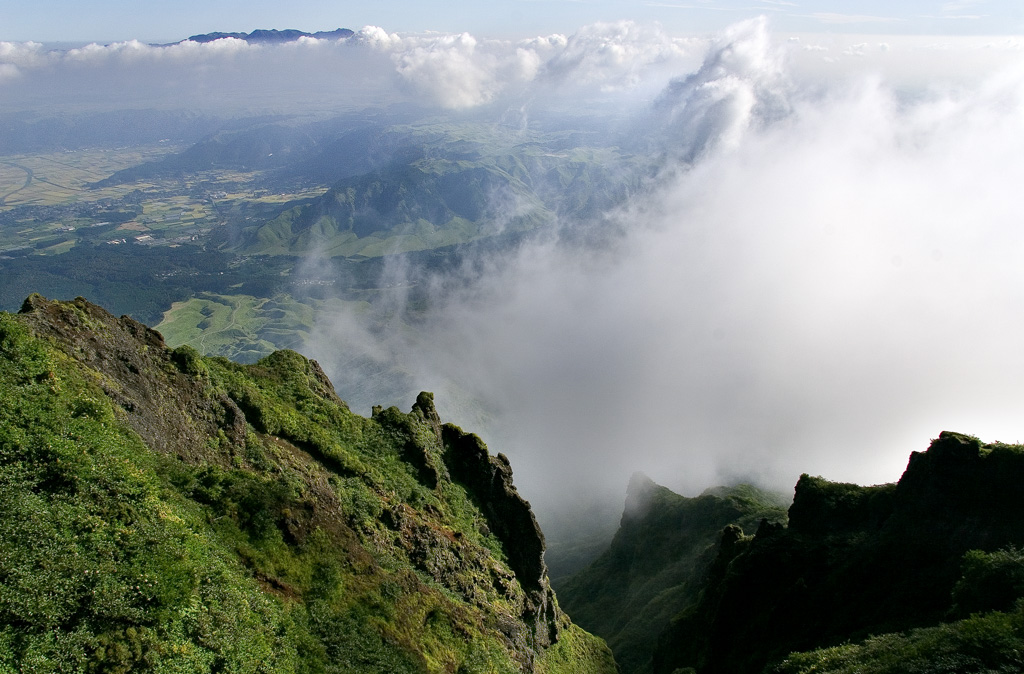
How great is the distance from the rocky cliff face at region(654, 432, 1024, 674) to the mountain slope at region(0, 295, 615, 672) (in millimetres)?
20680

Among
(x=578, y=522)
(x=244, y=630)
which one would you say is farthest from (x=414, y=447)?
(x=578, y=522)

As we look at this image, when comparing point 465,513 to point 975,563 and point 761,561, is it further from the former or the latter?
point 975,563

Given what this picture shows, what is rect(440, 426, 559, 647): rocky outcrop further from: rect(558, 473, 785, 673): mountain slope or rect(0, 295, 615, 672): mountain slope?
rect(558, 473, 785, 673): mountain slope

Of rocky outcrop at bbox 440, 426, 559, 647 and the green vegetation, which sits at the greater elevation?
rocky outcrop at bbox 440, 426, 559, 647

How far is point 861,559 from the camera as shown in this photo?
51.9m

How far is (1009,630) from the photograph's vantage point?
1220 inches

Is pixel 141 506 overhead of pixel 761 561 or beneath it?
overhead

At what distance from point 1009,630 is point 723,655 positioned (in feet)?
105

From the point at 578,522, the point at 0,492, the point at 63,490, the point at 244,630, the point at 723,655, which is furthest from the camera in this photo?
the point at 578,522

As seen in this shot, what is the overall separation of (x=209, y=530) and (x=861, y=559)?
183 feet

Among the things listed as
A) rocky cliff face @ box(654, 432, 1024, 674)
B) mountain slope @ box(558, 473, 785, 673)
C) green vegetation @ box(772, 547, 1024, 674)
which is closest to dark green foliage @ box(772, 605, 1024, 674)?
green vegetation @ box(772, 547, 1024, 674)

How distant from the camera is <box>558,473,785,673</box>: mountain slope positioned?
3312 inches

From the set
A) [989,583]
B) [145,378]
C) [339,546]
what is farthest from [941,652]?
[145,378]

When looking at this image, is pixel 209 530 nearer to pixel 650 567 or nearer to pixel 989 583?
pixel 989 583
